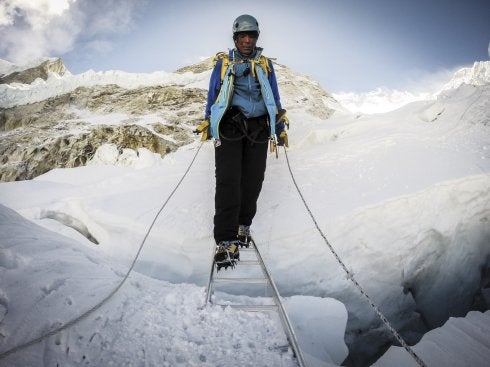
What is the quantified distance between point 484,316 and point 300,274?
160 cm

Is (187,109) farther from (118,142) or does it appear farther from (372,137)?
(372,137)

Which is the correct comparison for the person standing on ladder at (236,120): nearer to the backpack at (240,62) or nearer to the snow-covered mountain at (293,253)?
the backpack at (240,62)

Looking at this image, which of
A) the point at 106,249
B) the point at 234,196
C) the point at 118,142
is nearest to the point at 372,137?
the point at 234,196

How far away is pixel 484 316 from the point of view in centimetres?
255

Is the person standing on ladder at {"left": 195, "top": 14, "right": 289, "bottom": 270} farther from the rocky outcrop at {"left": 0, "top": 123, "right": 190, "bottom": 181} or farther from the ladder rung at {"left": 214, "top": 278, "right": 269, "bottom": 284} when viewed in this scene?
the rocky outcrop at {"left": 0, "top": 123, "right": 190, "bottom": 181}

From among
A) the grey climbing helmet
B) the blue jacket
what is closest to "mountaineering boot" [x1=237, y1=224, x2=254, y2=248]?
the blue jacket

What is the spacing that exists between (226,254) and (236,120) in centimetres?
123

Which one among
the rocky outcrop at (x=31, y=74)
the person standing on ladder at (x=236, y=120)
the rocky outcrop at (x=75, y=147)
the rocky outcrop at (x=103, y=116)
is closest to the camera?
the person standing on ladder at (x=236, y=120)

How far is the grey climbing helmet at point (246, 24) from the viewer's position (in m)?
2.75

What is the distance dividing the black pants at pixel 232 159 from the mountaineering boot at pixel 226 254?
5 centimetres

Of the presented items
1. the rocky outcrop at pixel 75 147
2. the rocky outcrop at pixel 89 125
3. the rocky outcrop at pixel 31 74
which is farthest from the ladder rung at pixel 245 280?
the rocky outcrop at pixel 31 74

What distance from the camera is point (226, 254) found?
2682 mm

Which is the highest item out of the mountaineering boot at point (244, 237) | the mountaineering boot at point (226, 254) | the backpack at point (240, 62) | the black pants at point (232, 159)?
the backpack at point (240, 62)

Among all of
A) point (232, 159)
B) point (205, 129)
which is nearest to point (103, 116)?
point (205, 129)
